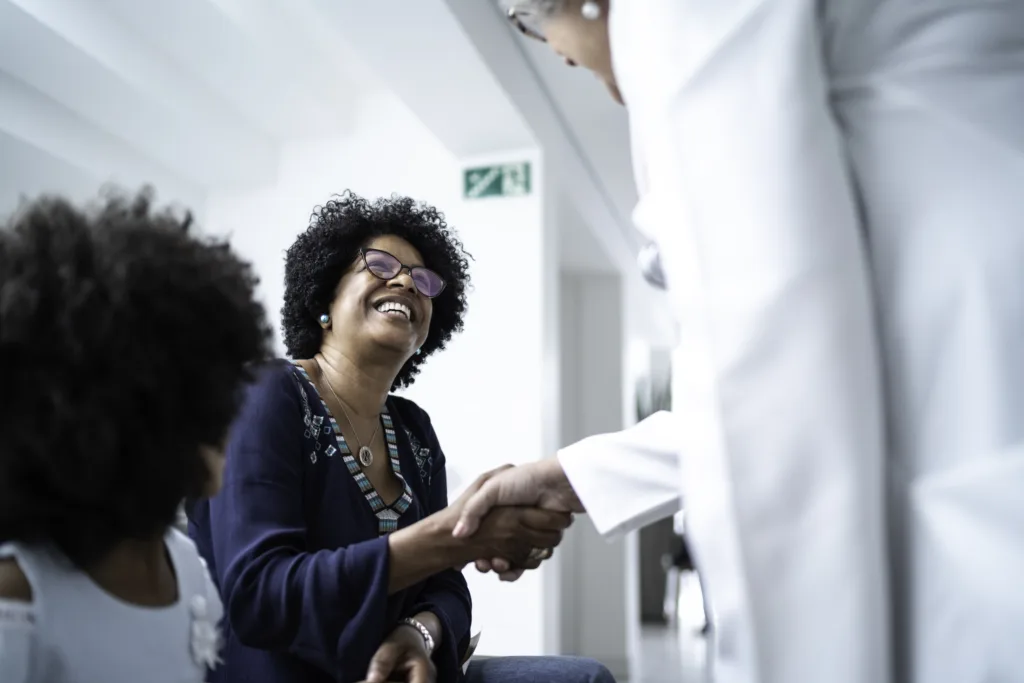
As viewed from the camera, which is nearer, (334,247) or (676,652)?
(334,247)

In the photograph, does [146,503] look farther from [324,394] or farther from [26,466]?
[324,394]

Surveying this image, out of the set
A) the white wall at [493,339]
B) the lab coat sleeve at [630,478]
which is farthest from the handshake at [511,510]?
the white wall at [493,339]

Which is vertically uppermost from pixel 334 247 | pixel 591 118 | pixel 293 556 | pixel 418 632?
pixel 591 118

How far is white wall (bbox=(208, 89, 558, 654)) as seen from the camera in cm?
331

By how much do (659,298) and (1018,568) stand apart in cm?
685

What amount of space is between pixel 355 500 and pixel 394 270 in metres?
0.45

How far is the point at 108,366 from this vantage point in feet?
2.53

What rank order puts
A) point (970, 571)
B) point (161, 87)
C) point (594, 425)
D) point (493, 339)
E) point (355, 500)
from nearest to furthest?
1. point (970, 571)
2. point (355, 500)
3. point (161, 87)
4. point (493, 339)
5. point (594, 425)

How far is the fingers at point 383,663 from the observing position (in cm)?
113

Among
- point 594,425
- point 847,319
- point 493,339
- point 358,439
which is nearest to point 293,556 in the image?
point 358,439

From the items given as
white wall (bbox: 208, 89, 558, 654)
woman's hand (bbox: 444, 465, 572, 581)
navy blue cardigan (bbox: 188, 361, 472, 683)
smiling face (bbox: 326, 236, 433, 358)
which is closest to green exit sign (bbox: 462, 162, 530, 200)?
white wall (bbox: 208, 89, 558, 654)

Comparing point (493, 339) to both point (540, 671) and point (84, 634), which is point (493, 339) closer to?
point (540, 671)

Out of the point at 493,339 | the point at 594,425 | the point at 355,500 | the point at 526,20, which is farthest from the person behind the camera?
the point at 594,425

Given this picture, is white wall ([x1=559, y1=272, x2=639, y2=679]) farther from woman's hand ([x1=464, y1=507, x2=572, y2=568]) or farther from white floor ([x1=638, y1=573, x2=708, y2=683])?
woman's hand ([x1=464, y1=507, x2=572, y2=568])
